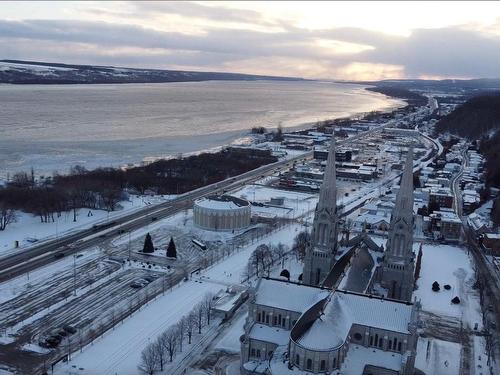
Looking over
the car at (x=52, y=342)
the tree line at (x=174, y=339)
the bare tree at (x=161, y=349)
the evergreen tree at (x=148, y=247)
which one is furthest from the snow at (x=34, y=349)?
the evergreen tree at (x=148, y=247)

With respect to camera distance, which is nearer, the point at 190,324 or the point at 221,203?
the point at 190,324

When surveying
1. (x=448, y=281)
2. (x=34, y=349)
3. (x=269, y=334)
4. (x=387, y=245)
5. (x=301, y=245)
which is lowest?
(x=34, y=349)

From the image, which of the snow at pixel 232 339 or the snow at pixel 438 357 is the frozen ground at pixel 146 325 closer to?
the snow at pixel 232 339

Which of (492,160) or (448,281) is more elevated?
(492,160)

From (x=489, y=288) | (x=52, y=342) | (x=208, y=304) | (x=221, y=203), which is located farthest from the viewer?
(x=221, y=203)

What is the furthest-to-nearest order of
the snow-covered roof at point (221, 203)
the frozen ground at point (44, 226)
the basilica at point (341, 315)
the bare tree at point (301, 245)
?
the snow-covered roof at point (221, 203) → the frozen ground at point (44, 226) → the bare tree at point (301, 245) → the basilica at point (341, 315)

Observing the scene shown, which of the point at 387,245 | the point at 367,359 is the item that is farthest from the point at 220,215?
the point at 367,359

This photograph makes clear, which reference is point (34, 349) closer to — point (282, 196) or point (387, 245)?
point (387, 245)

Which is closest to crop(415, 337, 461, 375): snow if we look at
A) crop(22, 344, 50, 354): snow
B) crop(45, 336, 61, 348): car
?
crop(45, 336, 61, 348): car
